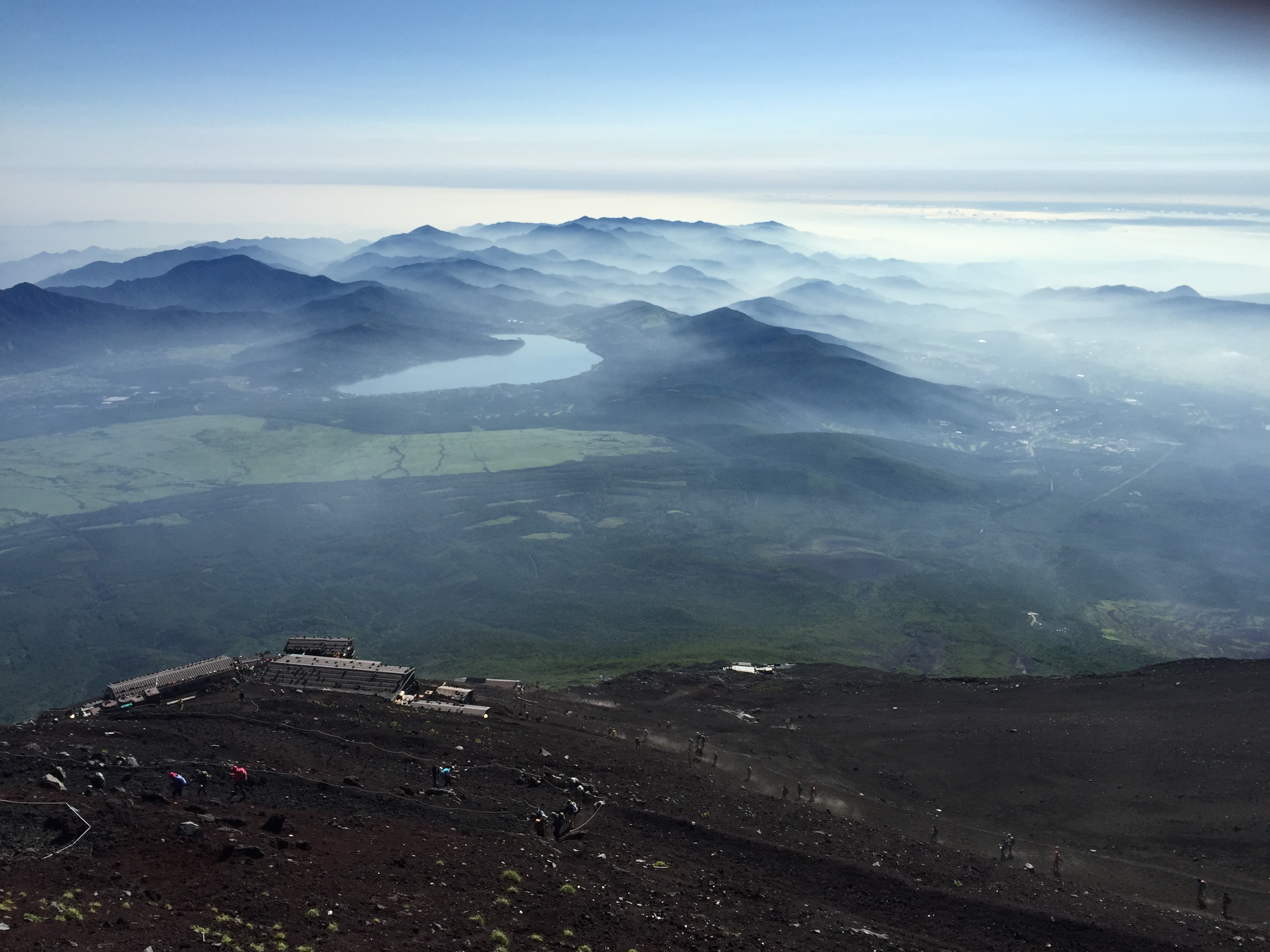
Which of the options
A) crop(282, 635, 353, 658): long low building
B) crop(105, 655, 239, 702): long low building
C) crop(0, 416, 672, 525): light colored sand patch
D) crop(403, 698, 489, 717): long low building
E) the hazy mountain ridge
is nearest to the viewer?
crop(105, 655, 239, 702): long low building

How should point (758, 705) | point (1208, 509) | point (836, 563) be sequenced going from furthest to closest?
point (1208, 509)
point (836, 563)
point (758, 705)

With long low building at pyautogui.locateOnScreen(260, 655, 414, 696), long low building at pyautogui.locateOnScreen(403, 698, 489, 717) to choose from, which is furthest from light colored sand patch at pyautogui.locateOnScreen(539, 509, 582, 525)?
long low building at pyautogui.locateOnScreen(403, 698, 489, 717)

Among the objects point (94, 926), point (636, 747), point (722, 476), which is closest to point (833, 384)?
point (722, 476)

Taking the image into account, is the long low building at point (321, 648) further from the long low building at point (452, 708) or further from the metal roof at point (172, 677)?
the long low building at point (452, 708)

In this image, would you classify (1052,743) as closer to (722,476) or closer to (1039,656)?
(1039,656)

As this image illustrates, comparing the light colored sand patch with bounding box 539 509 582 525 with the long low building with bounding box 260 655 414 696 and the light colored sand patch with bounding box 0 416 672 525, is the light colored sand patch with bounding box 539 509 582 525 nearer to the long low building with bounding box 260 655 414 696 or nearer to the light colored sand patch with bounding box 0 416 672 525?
the light colored sand patch with bounding box 0 416 672 525

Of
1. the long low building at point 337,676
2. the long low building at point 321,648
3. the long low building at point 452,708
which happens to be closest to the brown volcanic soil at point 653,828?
the long low building at point 452,708

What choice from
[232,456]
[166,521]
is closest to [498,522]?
[166,521]
